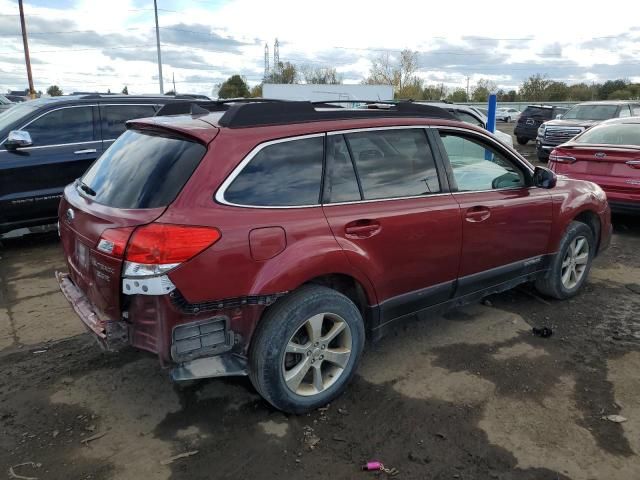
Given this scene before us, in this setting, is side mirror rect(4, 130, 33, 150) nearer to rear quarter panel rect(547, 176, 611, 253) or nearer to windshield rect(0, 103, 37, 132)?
windshield rect(0, 103, 37, 132)

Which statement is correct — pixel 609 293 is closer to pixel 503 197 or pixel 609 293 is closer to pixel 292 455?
pixel 503 197

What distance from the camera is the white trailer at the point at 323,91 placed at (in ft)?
89.8

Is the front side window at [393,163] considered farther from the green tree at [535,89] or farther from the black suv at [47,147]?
the green tree at [535,89]

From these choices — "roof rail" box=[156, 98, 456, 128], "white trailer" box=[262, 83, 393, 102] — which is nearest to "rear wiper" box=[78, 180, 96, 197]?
"roof rail" box=[156, 98, 456, 128]

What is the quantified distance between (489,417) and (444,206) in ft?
4.43

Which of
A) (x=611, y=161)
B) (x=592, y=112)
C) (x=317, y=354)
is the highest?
(x=592, y=112)

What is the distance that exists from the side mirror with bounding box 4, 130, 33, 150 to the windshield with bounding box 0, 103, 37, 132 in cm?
28

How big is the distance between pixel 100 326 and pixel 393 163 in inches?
78.9

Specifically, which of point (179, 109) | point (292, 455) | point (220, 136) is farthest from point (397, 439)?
point (179, 109)

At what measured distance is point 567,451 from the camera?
280 centimetres

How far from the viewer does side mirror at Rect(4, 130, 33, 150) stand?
578 cm

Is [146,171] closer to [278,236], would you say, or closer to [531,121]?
[278,236]

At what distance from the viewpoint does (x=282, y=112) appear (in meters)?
3.11

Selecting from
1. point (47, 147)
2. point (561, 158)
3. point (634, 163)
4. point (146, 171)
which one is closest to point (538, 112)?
point (561, 158)
